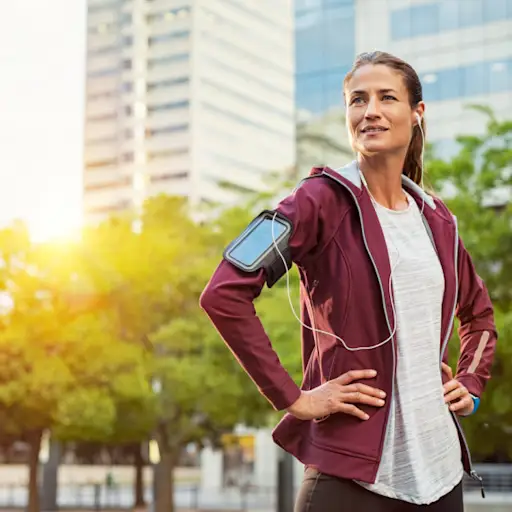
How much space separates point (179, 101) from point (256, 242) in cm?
9033

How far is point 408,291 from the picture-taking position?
229cm

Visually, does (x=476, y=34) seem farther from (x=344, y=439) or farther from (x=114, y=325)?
(x=344, y=439)

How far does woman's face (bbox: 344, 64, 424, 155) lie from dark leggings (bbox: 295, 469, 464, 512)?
77 centimetres

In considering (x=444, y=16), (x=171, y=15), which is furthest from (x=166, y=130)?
(x=444, y=16)

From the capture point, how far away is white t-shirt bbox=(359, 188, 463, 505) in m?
2.22

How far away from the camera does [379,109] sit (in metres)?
2.37

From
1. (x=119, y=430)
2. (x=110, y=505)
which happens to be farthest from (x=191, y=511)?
(x=119, y=430)

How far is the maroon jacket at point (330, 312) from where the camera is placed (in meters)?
2.15

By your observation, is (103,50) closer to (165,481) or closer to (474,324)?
(165,481)

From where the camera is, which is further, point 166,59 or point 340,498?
point 166,59

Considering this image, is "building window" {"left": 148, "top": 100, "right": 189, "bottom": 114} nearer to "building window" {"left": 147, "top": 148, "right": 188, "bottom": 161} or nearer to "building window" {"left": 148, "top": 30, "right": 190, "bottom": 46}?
"building window" {"left": 147, "top": 148, "right": 188, "bottom": 161}

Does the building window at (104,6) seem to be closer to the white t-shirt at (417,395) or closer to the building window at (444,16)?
the building window at (444,16)

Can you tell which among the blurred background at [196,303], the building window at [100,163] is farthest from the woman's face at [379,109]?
the building window at [100,163]

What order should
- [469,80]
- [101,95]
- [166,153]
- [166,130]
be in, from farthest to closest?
[101,95]
[166,130]
[166,153]
[469,80]
